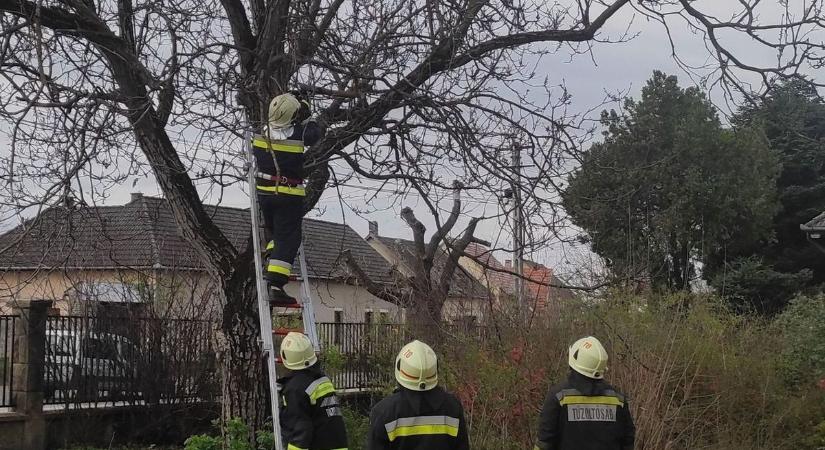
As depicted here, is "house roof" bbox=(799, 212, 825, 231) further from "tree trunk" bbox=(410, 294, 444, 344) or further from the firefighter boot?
the firefighter boot

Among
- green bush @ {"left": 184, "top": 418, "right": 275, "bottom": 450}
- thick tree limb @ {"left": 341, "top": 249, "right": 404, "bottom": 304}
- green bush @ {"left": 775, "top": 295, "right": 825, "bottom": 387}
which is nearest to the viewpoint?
green bush @ {"left": 184, "top": 418, "right": 275, "bottom": 450}

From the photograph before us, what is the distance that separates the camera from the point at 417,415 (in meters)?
4.60

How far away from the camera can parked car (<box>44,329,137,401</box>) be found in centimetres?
1137

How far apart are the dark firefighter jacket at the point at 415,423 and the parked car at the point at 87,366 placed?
321 inches

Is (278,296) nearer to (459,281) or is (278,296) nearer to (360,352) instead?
(459,281)

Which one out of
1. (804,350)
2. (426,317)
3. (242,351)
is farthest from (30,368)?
(804,350)

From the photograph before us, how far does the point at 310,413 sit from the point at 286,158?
5.58 ft

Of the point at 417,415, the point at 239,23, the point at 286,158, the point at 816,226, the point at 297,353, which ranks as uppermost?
the point at 239,23

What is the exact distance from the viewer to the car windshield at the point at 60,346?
11.4 meters

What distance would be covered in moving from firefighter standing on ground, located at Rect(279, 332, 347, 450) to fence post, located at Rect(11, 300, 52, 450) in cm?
667

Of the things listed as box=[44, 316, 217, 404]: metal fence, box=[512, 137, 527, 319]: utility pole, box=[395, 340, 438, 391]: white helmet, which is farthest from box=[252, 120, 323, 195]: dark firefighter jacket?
box=[44, 316, 217, 404]: metal fence

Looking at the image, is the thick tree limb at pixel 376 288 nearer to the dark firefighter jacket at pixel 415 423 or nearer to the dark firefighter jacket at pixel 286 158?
the dark firefighter jacket at pixel 286 158

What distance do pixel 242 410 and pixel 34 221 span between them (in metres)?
2.20

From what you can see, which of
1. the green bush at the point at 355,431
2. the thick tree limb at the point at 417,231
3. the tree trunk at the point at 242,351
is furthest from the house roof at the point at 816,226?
the tree trunk at the point at 242,351
